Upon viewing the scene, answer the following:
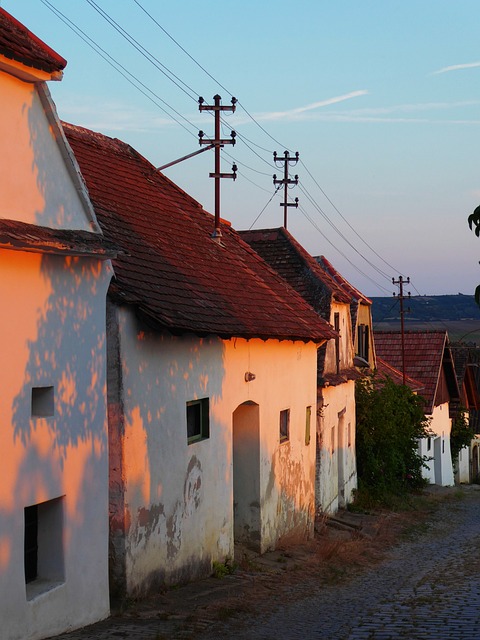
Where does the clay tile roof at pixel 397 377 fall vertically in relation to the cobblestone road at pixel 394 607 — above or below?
above

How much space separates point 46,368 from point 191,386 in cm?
395

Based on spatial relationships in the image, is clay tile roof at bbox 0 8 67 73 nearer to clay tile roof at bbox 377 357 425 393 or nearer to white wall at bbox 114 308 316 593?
white wall at bbox 114 308 316 593

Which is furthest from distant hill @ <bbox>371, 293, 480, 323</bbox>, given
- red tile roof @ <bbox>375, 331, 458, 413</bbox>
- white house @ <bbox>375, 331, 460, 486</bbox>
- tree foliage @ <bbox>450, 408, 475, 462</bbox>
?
red tile roof @ <bbox>375, 331, 458, 413</bbox>

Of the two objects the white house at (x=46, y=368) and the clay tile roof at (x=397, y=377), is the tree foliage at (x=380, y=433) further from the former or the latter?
the white house at (x=46, y=368)

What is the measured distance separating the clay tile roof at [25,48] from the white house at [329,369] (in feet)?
40.6

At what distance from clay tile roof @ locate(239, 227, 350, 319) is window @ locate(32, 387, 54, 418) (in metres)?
13.0

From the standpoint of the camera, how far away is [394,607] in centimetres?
1130

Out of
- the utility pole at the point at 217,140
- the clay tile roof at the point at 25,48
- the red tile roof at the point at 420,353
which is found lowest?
the red tile roof at the point at 420,353

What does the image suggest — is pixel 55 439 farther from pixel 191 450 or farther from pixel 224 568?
pixel 224 568

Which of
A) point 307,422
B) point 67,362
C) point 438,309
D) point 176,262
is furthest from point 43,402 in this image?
point 438,309

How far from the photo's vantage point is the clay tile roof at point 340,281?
25797 mm

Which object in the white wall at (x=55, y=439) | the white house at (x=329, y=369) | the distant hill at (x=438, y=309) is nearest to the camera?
the white wall at (x=55, y=439)

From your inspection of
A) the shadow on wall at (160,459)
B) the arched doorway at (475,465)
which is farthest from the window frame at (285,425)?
the arched doorway at (475,465)

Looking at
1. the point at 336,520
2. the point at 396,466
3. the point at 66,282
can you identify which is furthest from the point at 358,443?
the point at 66,282
